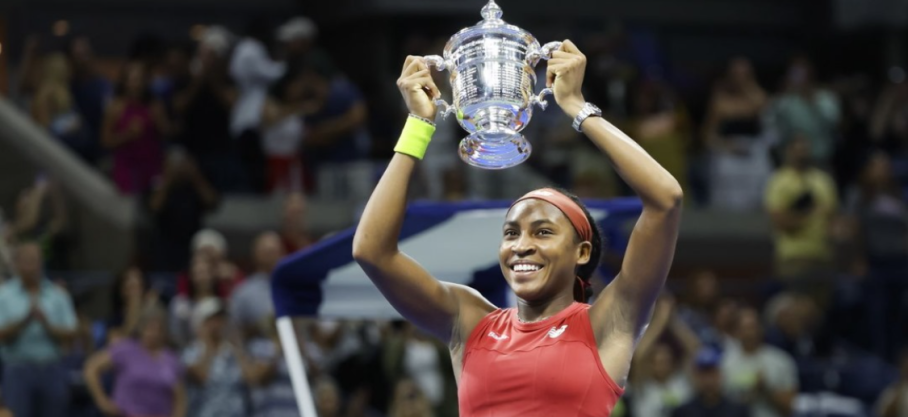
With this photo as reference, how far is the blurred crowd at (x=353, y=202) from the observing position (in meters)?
9.16

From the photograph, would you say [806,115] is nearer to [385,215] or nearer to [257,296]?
[257,296]

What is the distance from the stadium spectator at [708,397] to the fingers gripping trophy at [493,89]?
5.81 meters

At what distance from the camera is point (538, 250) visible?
165 inches

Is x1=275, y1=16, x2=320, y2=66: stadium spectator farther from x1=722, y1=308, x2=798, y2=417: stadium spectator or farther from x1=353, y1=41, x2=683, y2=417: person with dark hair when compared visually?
x1=353, y1=41, x2=683, y2=417: person with dark hair

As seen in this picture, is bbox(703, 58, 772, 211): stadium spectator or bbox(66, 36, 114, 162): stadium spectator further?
bbox(703, 58, 772, 211): stadium spectator

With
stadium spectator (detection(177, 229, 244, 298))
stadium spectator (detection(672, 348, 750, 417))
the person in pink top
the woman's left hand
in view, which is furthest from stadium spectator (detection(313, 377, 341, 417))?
the woman's left hand

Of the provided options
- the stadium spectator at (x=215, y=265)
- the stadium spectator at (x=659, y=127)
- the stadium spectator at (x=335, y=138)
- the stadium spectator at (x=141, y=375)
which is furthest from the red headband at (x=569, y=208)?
the stadium spectator at (x=659, y=127)

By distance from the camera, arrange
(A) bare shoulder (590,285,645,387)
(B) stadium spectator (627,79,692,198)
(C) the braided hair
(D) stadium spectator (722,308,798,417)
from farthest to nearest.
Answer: (B) stadium spectator (627,79,692,198), (D) stadium spectator (722,308,798,417), (C) the braided hair, (A) bare shoulder (590,285,645,387)

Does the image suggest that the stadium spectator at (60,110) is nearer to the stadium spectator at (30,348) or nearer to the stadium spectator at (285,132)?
the stadium spectator at (285,132)

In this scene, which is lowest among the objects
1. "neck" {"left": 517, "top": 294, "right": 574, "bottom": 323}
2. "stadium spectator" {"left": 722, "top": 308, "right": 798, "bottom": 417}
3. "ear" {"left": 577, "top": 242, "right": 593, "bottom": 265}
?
"stadium spectator" {"left": 722, "top": 308, "right": 798, "bottom": 417}

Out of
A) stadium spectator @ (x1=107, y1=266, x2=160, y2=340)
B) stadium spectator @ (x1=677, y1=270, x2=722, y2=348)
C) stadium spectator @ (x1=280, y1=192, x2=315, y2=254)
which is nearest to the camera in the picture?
stadium spectator @ (x1=107, y1=266, x2=160, y2=340)

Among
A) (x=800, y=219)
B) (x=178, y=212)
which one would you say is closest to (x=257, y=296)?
(x=178, y=212)

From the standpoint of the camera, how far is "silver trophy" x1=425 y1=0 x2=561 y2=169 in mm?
4156

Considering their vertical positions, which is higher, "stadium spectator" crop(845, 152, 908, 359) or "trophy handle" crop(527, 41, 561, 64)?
"trophy handle" crop(527, 41, 561, 64)
